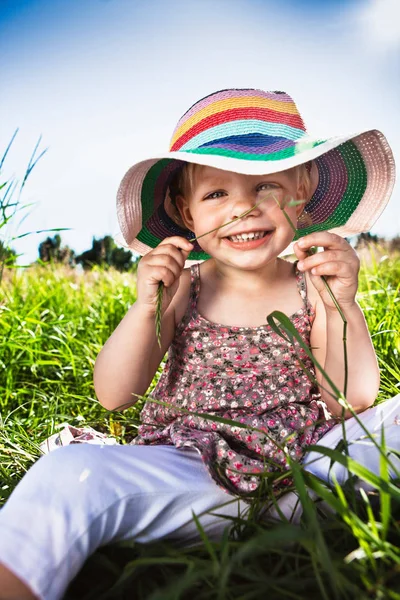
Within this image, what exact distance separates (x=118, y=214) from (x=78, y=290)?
8.23 feet

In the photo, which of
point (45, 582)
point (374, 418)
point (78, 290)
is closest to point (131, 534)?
point (45, 582)

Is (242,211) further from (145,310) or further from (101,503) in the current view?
(101,503)

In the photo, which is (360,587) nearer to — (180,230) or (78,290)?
(180,230)

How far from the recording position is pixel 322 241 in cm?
175

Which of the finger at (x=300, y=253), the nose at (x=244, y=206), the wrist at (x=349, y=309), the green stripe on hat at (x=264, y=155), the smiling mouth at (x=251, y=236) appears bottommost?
the wrist at (x=349, y=309)

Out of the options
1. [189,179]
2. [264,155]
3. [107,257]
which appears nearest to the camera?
[264,155]

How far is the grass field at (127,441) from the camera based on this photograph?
107 centimetres

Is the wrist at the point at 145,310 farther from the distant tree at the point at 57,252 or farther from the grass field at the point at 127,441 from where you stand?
the distant tree at the point at 57,252

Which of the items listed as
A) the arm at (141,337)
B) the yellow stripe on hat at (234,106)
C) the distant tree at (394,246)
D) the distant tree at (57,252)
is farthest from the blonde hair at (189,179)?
the distant tree at (394,246)

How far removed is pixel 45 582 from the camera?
3.98ft

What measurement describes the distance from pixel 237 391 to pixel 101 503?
70 cm

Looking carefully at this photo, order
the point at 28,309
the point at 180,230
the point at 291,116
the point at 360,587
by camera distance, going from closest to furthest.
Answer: the point at 360,587 → the point at 291,116 → the point at 180,230 → the point at 28,309

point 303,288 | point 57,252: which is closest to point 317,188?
point 303,288

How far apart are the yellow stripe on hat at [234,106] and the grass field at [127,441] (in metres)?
0.92
